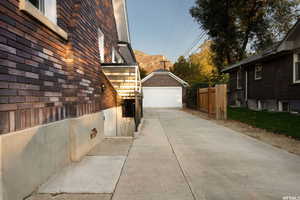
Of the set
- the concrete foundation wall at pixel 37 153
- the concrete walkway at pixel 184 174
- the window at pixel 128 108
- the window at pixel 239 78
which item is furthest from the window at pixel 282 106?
the concrete foundation wall at pixel 37 153

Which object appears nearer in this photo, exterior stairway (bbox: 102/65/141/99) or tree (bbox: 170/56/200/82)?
exterior stairway (bbox: 102/65/141/99)

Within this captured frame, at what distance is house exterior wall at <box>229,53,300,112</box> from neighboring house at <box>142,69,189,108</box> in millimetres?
6048

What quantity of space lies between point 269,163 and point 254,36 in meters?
19.7

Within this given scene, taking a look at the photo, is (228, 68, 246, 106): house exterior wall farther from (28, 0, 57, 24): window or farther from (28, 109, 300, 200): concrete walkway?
(28, 0, 57, 24): window

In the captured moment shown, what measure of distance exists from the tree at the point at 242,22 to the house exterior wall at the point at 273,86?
6206 millimetres

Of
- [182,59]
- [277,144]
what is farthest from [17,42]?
[182,59]

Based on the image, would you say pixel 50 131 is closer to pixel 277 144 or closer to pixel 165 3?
pixel 277 144

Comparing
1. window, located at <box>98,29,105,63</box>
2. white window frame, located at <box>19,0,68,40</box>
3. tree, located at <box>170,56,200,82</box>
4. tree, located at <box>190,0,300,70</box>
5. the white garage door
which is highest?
tree, located at <box>190,0,300,70</box>

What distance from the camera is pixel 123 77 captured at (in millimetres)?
6695

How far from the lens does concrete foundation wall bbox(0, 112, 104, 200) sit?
1.91m

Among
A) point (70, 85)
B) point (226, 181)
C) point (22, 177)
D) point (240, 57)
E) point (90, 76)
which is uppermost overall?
point (240, 57)

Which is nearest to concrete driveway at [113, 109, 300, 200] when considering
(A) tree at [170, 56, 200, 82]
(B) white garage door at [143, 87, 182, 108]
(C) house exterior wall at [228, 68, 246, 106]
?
(C) house exterior wall at [228, 68, 246, 106]

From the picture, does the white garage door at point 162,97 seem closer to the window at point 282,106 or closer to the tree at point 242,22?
the tree at point 242,22

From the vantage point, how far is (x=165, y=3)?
18797 mm
